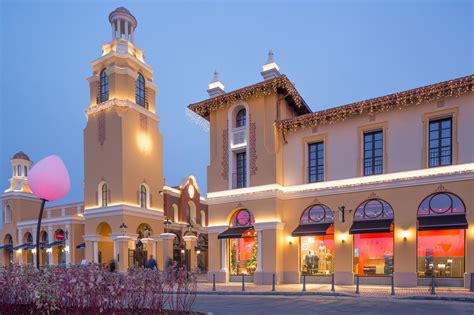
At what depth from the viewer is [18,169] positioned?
44750 mm

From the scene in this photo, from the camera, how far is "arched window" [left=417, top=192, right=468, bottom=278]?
53.2 ft

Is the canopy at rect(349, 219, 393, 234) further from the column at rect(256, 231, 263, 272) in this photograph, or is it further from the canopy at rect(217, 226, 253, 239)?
the canopy at rect(217, 226, 253, 239)

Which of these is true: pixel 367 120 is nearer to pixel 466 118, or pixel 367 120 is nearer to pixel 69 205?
pixel 466 118

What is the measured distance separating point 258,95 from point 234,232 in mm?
7877

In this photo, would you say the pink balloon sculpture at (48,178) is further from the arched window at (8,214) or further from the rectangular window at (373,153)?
the arched window at (8,214)

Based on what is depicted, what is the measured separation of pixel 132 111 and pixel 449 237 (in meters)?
25.1

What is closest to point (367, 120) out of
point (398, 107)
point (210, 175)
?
point (398, 107)

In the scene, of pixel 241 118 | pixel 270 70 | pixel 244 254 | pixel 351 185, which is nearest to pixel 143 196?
pixel 244 254

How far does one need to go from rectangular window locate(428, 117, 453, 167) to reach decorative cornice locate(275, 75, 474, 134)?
1.19 metres

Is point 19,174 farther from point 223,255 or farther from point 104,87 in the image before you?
point 223,255

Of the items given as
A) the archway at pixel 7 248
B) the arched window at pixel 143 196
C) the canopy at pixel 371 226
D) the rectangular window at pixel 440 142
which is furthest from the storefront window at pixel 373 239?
the archway at pixel 7 248

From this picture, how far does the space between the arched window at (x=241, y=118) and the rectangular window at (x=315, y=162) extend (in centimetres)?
420

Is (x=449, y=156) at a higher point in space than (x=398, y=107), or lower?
lower

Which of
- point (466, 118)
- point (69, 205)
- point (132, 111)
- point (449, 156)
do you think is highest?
point (132, 111)
